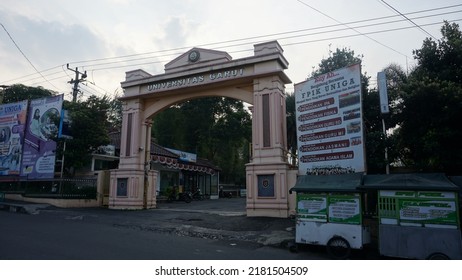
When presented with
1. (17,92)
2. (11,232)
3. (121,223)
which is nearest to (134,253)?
(11,232)

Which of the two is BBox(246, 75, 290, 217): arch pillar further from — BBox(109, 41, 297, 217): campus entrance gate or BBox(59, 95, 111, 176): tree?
BBox(59, 95, 111, 176): tree

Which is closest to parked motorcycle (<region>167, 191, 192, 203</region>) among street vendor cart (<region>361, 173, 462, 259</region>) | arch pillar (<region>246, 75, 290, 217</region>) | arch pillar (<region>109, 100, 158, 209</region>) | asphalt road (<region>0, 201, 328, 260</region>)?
arch pillar (<region>109, 100, 158, 209</region>)

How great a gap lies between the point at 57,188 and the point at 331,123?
49.8ft

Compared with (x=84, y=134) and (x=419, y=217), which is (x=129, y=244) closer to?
(x=419, y=217)

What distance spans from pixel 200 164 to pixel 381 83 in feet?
70.6

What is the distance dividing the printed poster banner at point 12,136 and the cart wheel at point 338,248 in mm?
19699

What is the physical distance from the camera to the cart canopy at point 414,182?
276 inches

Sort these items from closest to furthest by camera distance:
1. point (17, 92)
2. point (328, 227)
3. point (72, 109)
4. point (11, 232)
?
point (328, 227) < point (11, 232) < point (72, 109) < point (17, 92)

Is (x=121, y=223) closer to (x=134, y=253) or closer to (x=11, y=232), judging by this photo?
(x=11, y=232)

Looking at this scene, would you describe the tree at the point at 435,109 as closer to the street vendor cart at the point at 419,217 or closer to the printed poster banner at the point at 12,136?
the street vendor cart at the point at 419,217

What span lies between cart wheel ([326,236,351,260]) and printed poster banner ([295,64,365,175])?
2960mm

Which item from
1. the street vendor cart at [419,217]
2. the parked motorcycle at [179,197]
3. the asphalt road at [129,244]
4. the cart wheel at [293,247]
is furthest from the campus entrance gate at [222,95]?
the parked motorcycle at [179,197]

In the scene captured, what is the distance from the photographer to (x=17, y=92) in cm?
3275

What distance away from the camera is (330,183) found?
869cm
